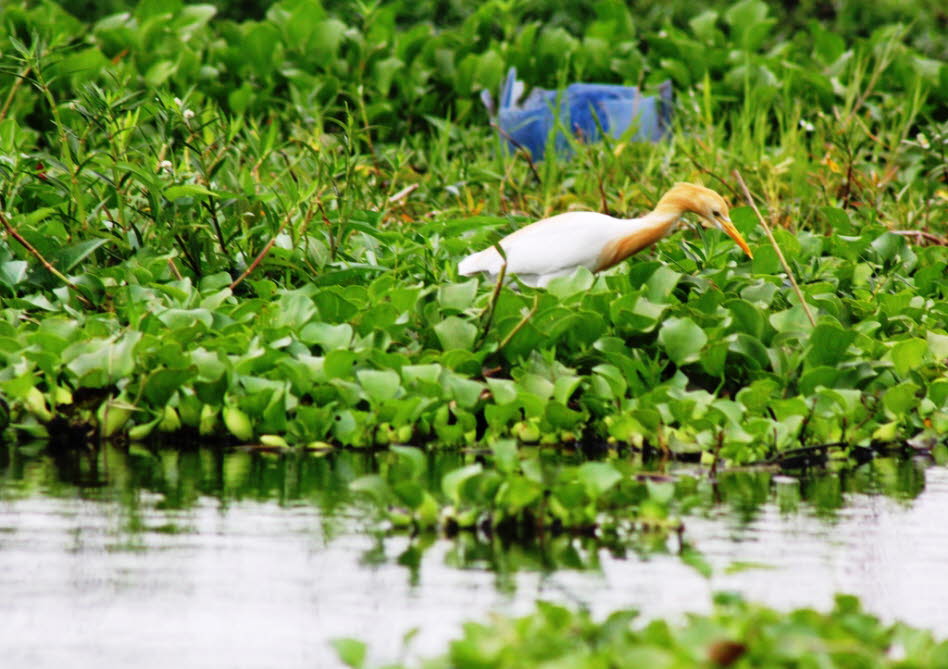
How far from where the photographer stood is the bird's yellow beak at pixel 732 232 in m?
5.58

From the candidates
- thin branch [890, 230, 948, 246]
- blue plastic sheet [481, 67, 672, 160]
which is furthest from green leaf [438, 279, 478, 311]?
blue plastic sheet [481, 67, 672, 160]

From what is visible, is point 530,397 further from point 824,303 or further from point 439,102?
point 439,102

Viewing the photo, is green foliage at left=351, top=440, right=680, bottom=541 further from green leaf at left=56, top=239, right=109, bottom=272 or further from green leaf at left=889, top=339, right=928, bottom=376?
green leaf at left=56, top=239, right=109, bottom=272

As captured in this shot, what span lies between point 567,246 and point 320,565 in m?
2.28

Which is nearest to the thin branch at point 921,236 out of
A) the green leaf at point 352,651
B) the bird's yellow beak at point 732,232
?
the bird's yellow beak at point 732,232

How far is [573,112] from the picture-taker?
8.84 m

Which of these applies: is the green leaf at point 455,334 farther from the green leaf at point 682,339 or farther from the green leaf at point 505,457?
the green leaf at point 505,457

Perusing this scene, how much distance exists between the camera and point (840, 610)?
272 cm

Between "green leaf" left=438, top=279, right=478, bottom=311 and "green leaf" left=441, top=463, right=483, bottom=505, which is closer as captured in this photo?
"green leaf" left=441, top=463, right=483, bottom=505

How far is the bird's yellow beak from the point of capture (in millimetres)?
5578

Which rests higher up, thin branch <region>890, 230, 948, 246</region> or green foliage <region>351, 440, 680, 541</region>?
thin branch <region>890, 230, 948, 246</region>

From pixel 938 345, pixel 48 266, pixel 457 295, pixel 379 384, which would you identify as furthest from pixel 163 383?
→ pixel 938 345

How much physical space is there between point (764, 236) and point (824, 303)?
1.18 metres

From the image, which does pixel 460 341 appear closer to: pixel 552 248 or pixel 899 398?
pixel 552 248
